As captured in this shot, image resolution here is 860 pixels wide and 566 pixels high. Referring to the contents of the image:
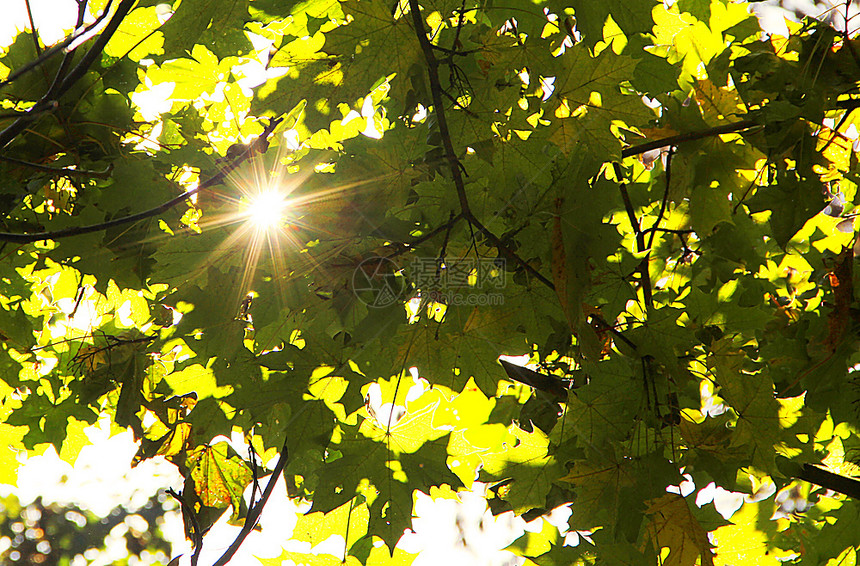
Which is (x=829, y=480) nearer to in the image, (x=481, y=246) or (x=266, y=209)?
(x=481, y=246)

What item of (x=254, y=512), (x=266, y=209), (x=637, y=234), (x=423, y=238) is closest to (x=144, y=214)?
(x=266, y=209)

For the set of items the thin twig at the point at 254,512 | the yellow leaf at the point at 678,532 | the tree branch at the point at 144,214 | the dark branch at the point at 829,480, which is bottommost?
the yellow leaf at the point at 678,532

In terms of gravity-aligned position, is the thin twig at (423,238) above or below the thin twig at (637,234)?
below

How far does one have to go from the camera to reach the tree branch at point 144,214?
120 cm

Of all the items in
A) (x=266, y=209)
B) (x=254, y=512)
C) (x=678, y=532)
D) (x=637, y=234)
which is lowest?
(x=678, y=532)

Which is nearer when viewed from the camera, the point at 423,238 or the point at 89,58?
the point at 89,58

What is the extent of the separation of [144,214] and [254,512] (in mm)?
1001

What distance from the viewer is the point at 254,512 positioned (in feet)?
5.85

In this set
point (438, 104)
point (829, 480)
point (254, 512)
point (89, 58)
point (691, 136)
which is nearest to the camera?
point (89, 58)

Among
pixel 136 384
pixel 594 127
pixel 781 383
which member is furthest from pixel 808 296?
pixel 136 384

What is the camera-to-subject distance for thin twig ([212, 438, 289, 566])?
5.32 ft

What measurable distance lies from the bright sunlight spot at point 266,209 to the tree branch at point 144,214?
0.11 m

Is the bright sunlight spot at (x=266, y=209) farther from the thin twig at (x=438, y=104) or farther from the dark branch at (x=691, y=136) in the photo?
the dark branch at (x=691, y=136)

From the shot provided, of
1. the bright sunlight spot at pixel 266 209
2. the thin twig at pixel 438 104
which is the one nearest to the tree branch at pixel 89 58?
the bright sunlight spot at pixel 266 209
